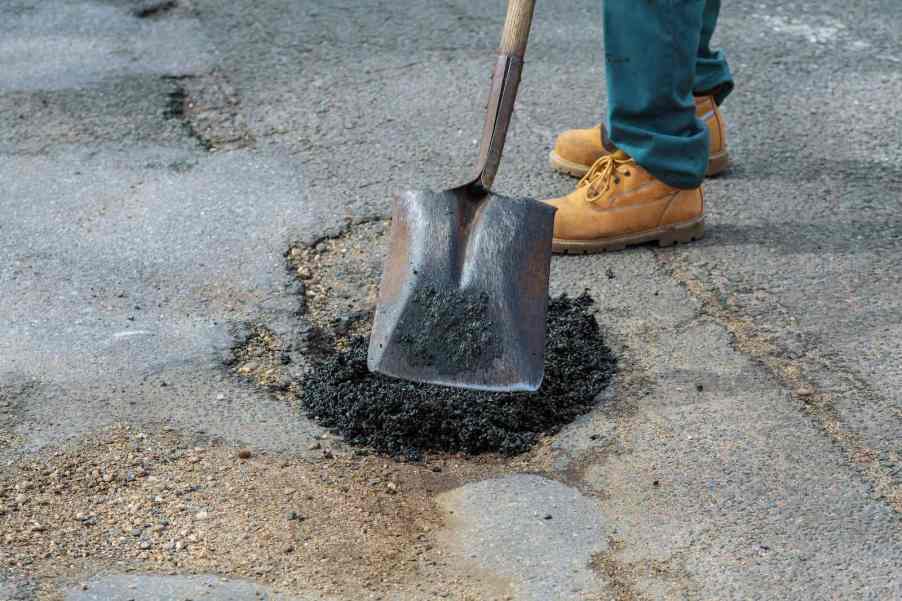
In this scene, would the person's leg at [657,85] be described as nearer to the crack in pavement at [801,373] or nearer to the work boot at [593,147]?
the crack in pavement at [801,373]

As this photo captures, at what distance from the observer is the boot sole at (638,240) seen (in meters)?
3.41

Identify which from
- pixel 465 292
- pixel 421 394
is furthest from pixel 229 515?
pixel 465 292

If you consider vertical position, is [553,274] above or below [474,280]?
below

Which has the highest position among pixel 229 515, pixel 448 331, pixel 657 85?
pixel 657 85

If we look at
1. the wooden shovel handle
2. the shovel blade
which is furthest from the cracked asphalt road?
the wooden shovel handle

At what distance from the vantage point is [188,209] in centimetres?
365

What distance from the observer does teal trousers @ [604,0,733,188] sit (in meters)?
3.13

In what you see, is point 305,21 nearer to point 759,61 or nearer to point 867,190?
point 759,61

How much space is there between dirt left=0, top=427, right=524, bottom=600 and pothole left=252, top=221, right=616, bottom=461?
72 millimetres

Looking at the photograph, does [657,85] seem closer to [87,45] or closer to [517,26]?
[517,26]

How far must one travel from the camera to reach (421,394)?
8.71ft

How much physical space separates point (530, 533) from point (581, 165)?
1.85 metres

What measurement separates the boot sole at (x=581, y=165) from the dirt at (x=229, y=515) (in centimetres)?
160

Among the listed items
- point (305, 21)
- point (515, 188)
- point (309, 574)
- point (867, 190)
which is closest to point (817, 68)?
point (867, 190)
